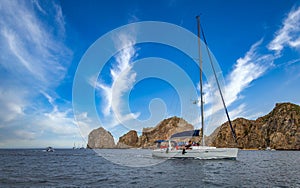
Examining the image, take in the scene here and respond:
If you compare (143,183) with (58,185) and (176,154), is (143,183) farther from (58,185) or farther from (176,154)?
(176,154)

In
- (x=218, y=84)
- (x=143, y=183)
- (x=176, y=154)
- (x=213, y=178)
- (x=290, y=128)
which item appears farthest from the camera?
(x=290, y=128)

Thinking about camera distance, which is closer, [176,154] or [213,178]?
[213,178]

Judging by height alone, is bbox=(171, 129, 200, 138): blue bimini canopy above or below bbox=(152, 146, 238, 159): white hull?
above

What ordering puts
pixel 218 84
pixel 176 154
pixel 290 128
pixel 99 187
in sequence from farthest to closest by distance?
pixel 290 128 < pixel 218 84 < pixel 176 154 < pixel 99 187

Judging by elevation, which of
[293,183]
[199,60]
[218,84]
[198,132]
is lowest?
[293,183]

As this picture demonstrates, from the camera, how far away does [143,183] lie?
22906 millimetres

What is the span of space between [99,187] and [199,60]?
35482 mm

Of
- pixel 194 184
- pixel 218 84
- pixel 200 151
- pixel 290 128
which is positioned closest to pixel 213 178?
pixel 194 184

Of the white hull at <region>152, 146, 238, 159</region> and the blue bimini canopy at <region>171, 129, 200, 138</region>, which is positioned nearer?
the white hull at <region>152, 146, 238, 159</region>

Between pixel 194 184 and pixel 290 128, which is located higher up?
pixel 290 128

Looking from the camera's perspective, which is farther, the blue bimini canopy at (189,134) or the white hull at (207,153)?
the blue bimini canopy at (189,134)

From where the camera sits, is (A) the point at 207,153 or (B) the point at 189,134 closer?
(A) the point at 207,153

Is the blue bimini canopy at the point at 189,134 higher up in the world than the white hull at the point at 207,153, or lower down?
higher up

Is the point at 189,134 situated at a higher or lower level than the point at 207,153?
higher
